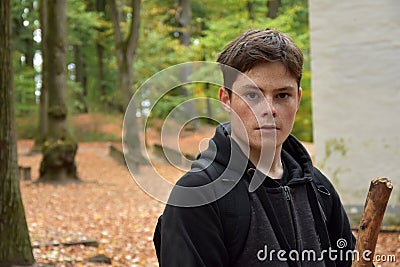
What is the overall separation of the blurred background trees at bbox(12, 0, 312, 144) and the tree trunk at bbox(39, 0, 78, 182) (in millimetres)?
350

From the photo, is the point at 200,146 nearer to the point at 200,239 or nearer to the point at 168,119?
the point at 168,119

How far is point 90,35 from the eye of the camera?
41406 mm

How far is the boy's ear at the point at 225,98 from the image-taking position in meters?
2.13

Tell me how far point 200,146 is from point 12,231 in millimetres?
5295

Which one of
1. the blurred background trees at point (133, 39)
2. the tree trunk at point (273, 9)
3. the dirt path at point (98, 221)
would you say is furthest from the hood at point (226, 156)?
the tree trunk at point (273, 9)

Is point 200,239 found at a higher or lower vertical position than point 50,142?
higher

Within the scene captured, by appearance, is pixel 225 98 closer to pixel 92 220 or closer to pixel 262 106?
pixel 262 106

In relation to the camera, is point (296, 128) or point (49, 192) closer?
point (49, 192)

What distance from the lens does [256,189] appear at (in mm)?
2027

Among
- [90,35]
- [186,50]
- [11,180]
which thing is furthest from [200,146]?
[90,35]

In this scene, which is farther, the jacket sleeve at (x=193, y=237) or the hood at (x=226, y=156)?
the hood at (x=226, y=156)

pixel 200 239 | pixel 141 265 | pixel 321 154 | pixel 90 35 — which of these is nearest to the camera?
pixel 200 239

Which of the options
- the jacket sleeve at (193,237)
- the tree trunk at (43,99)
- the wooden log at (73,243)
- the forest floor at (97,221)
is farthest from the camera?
the tree trunk at (43,99)

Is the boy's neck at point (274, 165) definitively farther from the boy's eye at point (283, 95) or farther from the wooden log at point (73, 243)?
the wooden log at point (73, 243)
